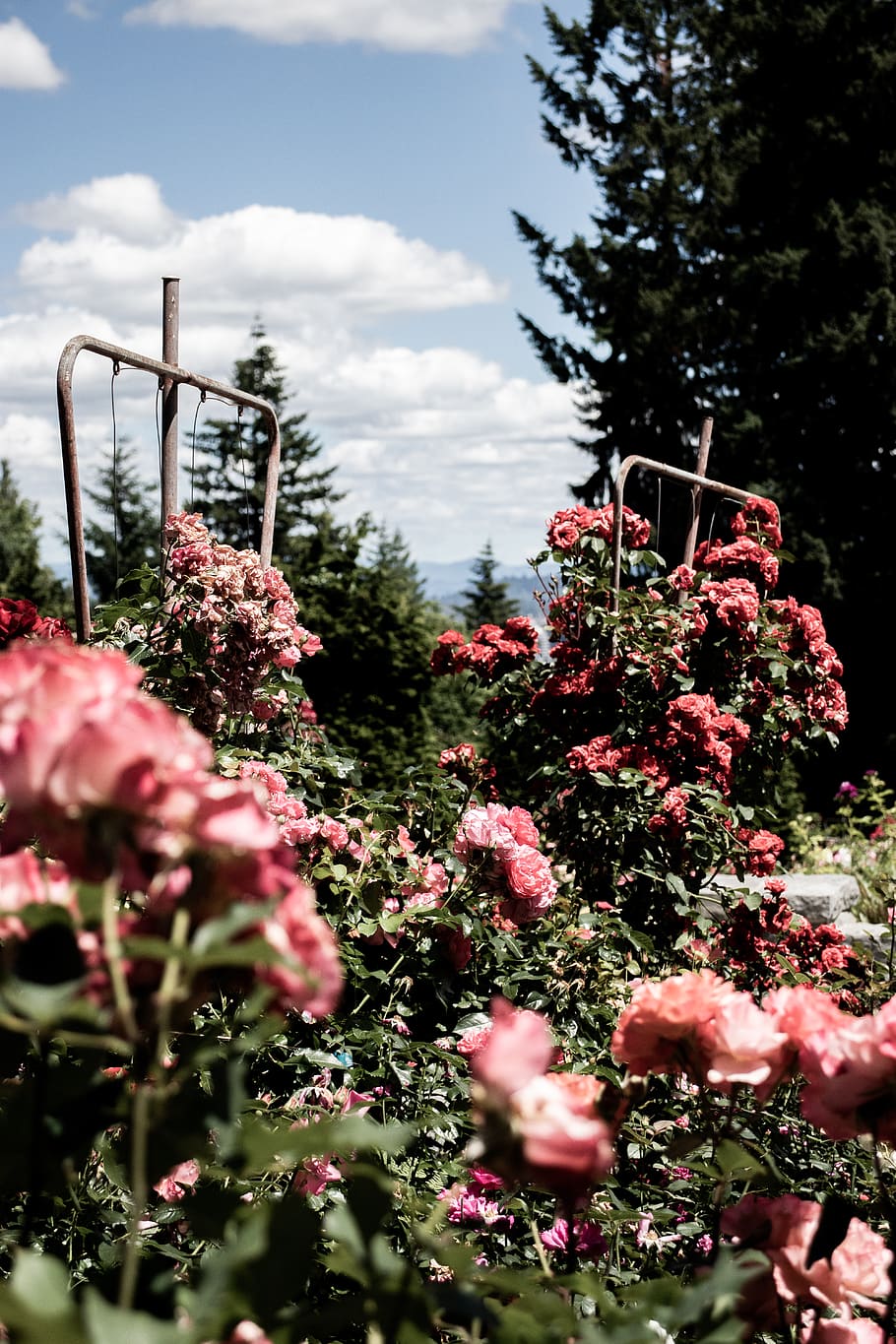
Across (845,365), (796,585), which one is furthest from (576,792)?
(845,365)

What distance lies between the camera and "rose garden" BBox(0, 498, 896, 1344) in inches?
22.4

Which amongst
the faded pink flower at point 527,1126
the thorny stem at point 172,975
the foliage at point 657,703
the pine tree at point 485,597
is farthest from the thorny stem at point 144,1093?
the pine tree at point 485,597

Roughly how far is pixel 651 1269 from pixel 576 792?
2018mm

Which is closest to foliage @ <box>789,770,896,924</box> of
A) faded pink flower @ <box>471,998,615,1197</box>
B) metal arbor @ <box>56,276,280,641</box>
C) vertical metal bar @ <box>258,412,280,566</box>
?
vertical metal bar @ <box>258,412,280,566</box>

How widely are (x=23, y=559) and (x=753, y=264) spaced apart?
13919mm

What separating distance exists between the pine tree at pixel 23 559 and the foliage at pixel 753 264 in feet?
32.9

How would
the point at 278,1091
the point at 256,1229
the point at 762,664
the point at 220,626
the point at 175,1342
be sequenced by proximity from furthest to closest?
the point at 762,664 → the point at 220,626 → the point at 278,1091 → the point at 256,1229 → the point at 175,1342

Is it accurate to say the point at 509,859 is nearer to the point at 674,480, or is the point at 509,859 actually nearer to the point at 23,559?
the point at 674,480

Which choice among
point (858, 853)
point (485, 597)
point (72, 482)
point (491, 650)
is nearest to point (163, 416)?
point (72, 482)

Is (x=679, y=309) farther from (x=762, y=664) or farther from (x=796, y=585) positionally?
(x=762, y=664)

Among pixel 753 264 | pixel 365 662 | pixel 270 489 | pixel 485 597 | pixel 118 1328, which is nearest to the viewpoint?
pixel 118 1328

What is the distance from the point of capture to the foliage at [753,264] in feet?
43.7

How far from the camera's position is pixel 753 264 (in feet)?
45.1

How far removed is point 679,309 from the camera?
14.2m
